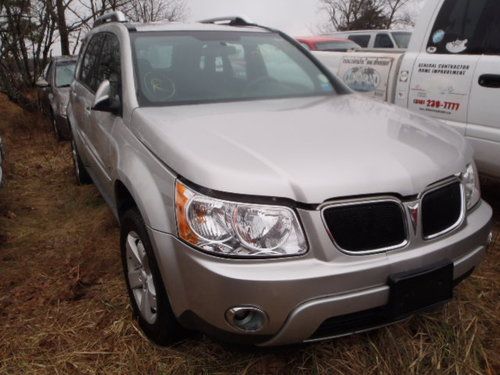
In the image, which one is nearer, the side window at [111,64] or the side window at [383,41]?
the side window at [111,64]

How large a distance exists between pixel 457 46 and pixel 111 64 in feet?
8.58

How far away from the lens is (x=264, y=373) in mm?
2244

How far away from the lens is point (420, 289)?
197 cm

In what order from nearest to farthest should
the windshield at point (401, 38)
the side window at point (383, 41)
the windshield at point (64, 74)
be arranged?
the windshield at point (64, 74), the side window at point (383, 41), the windshield at point (401, 38)

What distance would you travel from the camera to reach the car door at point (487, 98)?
335 centimetres

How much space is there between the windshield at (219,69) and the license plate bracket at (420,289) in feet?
5.12

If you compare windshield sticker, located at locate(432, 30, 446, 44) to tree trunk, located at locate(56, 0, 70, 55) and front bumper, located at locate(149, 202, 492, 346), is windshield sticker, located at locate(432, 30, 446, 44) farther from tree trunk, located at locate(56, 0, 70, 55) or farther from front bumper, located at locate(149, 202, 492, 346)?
tree trunk, located at locate(56, 0, 70, 55)

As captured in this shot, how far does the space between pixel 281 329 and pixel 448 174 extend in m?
1.02

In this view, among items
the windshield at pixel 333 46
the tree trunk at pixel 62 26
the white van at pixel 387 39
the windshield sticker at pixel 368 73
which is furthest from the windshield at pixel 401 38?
the windshield sticker at pixel 368 73

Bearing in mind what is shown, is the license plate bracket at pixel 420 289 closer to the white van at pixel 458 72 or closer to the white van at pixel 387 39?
the white van at pixel 458 72

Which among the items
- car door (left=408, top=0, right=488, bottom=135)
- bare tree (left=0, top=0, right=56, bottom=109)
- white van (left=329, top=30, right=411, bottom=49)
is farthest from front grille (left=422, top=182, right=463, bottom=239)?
white van (left=329, top=30, right=411, bottom=49)

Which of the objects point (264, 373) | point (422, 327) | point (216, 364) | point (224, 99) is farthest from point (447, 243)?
point (224, 99)

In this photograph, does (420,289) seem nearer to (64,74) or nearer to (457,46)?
(457,46)

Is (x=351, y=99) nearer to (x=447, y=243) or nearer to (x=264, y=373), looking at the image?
(x=447, y=243)
